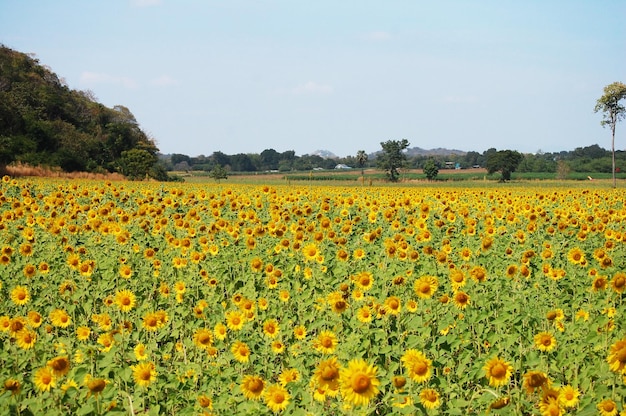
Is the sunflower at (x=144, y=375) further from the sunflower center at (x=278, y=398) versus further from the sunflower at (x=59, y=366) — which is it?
the sunflower center at (x=278, y=398)

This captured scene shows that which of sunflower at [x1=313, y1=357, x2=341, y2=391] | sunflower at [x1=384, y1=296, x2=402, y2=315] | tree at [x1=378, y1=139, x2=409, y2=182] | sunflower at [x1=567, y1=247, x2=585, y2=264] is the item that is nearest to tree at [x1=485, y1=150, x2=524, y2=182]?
tree at [x1=378, y1=139, x2=409, y2=182]

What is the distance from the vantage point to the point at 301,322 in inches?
214

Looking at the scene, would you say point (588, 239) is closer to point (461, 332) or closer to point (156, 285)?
point (461, 332)

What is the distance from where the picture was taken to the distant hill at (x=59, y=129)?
44.9 metres

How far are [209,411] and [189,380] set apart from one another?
2.31ft

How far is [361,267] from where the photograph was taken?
7.10 metres

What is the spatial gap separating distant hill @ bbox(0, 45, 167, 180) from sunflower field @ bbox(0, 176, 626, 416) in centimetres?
3553

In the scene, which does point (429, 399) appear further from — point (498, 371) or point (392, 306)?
point (392, 306)

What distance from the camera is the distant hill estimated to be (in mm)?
44938

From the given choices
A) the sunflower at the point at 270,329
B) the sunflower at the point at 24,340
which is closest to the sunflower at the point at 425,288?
the sunflower at the point at 270,329

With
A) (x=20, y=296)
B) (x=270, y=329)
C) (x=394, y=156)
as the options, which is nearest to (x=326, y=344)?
(x=270, y=329)

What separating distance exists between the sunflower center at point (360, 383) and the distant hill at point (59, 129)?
1594 inches

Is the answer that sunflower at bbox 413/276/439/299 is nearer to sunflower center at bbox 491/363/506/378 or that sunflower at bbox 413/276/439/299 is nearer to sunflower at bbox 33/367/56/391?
sunflower center at bbox 491/363/506/378

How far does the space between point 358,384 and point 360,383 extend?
1cm
